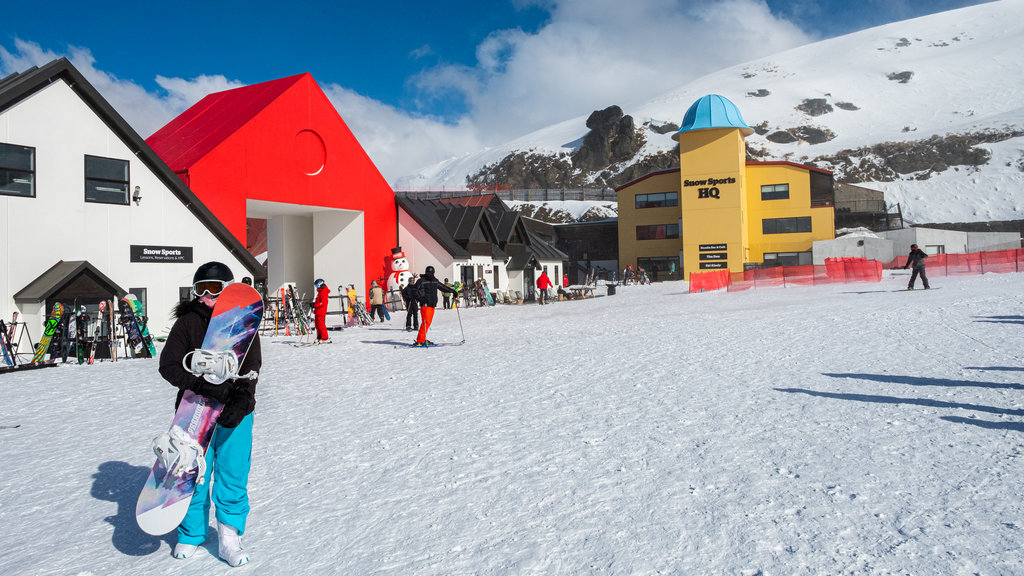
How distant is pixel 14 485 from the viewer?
5121 mm

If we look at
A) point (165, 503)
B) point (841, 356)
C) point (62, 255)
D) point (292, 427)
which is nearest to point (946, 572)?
point (165, 503)

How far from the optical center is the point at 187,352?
3.56 meters

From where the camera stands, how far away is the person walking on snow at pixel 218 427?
11.5 feet

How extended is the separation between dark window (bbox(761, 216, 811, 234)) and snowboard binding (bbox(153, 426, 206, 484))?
56.5 metres

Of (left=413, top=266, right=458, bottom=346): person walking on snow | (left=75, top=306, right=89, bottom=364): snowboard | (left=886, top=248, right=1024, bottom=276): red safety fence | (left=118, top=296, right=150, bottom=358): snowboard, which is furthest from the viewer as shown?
(left=886, top=248, right=1024, bottom=276): red safety fence

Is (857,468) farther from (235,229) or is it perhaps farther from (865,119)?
(865,119)

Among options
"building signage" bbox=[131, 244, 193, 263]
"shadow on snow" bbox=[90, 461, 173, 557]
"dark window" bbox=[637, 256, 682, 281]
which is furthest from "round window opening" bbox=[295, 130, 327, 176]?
"dark window" bbox=[637, 256, 682, 281]

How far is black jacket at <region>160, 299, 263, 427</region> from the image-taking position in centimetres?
348

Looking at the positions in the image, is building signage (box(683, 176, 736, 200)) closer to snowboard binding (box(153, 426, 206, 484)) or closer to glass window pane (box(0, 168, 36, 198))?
glass window pane (box(0, 168, 36, 198))

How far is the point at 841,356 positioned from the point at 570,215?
6727cm

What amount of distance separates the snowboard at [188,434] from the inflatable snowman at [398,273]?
25.6m

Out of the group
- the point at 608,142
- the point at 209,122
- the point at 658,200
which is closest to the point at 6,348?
the point at 209,122

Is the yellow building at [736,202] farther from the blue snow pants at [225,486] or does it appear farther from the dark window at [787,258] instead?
the blue snow pants at [225,486]

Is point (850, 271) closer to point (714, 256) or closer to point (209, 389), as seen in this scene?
point (714, 256)
